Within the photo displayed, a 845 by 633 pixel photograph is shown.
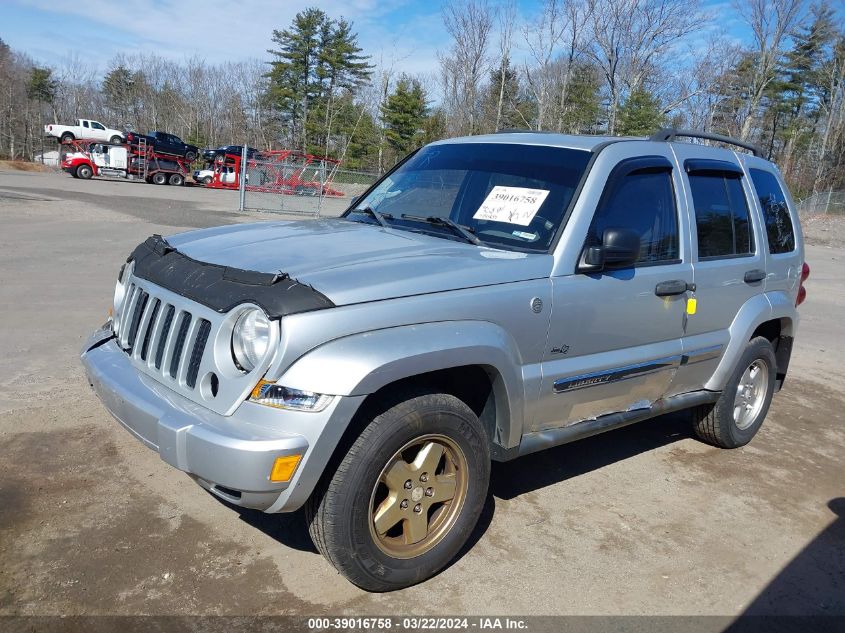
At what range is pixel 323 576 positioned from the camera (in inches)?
127

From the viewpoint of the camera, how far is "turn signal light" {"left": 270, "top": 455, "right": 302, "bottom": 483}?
8.52 ft

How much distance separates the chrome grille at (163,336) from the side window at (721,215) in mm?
3065

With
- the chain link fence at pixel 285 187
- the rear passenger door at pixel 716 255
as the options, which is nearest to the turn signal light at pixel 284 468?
the rear passenger door at pixel 716 255

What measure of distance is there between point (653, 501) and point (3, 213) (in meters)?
16.1

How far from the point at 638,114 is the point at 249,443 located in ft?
112

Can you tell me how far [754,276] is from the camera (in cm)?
475

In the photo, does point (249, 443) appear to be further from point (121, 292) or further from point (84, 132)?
point (84, 132)

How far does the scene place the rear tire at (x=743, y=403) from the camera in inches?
195

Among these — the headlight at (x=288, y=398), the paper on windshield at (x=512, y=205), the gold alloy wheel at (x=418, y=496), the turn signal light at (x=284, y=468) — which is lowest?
the gold alloy wheel at (x=418, y=496)

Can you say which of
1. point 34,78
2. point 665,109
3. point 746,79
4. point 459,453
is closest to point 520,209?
point 459,453

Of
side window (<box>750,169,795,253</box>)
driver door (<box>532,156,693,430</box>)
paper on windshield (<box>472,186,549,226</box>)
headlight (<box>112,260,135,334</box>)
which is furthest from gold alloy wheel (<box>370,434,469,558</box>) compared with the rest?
side window (<box>750,169,795,253</box>)

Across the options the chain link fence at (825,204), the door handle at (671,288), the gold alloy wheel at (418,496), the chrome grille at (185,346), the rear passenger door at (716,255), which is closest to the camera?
the chrome grille at (185,346)

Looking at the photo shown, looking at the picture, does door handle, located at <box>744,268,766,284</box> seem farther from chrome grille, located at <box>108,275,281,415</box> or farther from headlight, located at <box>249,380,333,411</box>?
chrome grille, located at <box>108,275,281,415</box>

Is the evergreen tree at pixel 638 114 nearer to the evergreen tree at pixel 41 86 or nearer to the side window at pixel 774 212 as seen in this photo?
the side window at pixel 774 212
